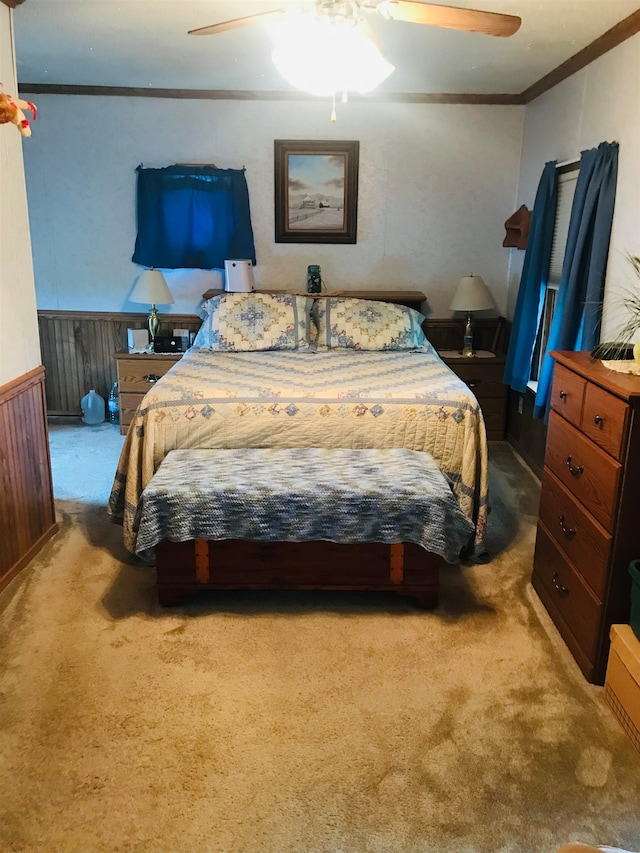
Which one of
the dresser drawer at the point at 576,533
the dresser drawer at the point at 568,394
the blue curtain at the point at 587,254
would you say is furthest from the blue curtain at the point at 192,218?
the dresser drawer at the point at 576,533

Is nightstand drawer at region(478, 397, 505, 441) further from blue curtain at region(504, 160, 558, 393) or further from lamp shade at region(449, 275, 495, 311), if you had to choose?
lamp shade at region(449, 275, 495, 311)

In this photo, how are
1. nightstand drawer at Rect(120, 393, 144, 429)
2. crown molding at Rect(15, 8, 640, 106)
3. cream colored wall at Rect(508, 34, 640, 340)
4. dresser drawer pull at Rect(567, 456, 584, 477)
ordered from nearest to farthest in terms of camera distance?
dresser drawer pull at Rect(567, 456, 584, 477)
cream colored wall at Rect(508, 34, 640, 340)
crown molding at Rect(15, 8, 640, 106)
nightstand drawer at Rect(120, 393, 144, 429)

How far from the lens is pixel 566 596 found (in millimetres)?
2486

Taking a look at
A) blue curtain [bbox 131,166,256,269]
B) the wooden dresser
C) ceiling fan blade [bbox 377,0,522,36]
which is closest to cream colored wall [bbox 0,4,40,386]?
ceiling fan blade [bbox 377,0,522,36]

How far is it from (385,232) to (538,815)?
3.92 metres

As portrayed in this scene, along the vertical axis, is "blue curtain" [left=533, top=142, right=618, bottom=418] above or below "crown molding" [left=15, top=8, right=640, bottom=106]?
below

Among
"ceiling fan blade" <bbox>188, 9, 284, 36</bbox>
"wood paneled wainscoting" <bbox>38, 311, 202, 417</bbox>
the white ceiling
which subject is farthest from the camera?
"wood paneled wainscoting" <bbox>38, 311, 202, 417</bbox>

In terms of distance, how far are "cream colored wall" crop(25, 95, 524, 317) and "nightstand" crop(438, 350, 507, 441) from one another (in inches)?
20.4

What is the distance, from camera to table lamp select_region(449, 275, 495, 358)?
183 inches

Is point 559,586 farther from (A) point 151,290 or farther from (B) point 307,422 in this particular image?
(A) point 151,290

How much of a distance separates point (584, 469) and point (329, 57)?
153cm

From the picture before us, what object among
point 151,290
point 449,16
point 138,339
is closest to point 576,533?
point 449,16

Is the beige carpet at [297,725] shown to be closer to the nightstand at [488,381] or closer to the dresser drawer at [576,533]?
the dresser drawer at [576,533]

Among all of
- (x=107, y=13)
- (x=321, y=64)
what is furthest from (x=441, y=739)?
(x=107, y=13)
